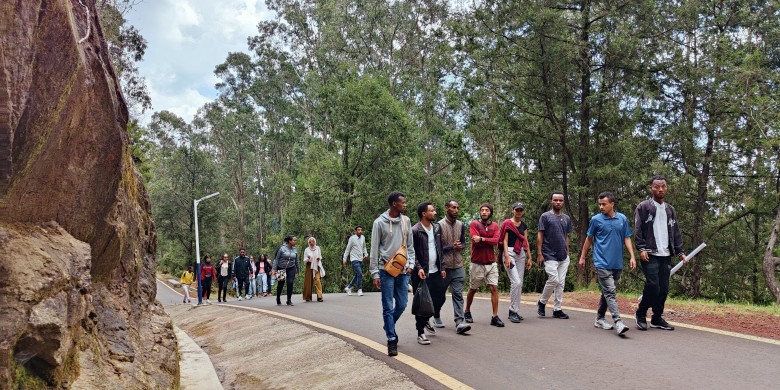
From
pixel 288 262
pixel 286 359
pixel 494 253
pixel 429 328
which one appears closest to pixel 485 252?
pixel 494 253

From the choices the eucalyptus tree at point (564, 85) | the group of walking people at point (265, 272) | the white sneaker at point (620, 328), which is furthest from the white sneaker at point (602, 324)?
the eucalyptus tree at point (564, 85)

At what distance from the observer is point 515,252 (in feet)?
30.4

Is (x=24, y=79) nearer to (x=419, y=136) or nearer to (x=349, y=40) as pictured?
(x=419, y=136)

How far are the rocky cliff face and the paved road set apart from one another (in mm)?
3017

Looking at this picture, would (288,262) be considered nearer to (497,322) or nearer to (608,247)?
(497,322)

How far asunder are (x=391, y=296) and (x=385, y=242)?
67 centimetres

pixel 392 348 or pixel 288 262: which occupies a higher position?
pixel 288 262

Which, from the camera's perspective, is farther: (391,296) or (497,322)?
(497,322)

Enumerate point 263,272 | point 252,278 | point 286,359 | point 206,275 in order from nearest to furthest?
point 286,359 → point 206,275 → point 252,278 → point 263,272

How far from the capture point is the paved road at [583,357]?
5.40m

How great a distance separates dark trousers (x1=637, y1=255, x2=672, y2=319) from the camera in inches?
296

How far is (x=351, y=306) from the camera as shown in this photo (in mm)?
12859

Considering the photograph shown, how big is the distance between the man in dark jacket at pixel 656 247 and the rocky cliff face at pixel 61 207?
241 inches

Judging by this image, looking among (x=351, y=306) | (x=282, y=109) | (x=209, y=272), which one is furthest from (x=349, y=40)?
(x=351, y=306)
